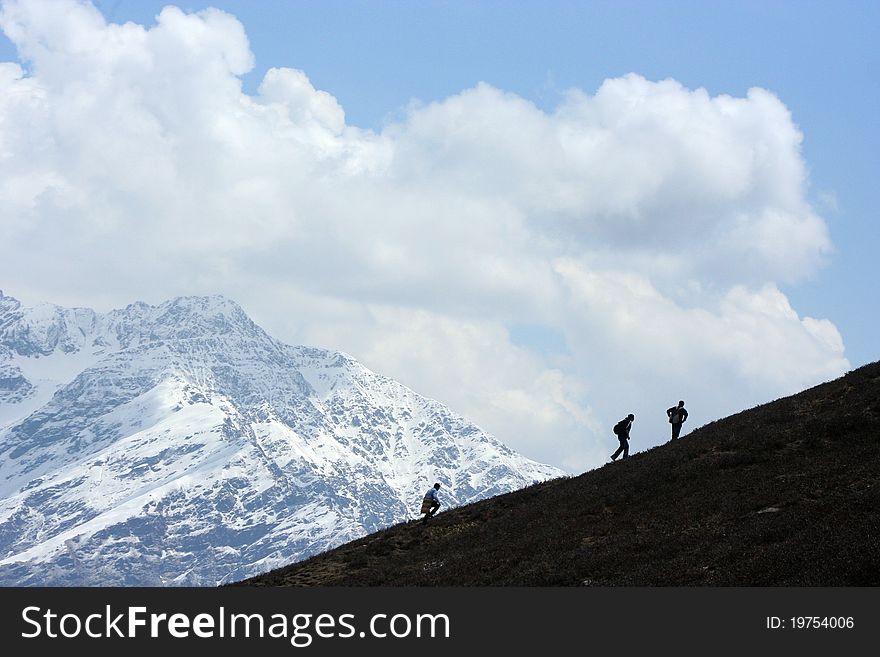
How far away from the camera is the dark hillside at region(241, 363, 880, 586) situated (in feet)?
64.5

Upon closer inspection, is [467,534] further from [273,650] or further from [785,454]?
[273,650]

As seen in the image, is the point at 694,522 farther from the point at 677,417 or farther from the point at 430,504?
the point at 677,417

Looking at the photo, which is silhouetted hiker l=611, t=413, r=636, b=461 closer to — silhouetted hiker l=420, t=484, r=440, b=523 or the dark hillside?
the dark hillside

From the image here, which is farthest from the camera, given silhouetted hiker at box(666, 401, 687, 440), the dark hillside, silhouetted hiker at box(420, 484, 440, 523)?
silhouetted hiker at box(666, 401, 687, 440)

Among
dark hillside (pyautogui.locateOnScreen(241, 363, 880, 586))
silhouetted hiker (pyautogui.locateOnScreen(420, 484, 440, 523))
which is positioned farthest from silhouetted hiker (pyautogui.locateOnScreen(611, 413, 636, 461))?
silhouetted hiker (pyautogui.locateOnScreen(420, 484, 440, 523))

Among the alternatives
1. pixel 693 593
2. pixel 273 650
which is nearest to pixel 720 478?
pixel 693 593

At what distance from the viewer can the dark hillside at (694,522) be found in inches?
774

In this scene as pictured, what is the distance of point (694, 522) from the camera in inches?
968

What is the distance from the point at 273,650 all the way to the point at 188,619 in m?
2.26

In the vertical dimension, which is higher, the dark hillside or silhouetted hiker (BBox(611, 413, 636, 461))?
silhouetted hiker (BBox(611, 413, 636, 461))

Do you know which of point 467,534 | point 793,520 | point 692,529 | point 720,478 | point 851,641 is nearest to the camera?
point 851,641

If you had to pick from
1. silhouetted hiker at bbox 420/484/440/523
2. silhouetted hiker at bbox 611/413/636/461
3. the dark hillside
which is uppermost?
silhouetted hiker at bbox 611/413/636/461

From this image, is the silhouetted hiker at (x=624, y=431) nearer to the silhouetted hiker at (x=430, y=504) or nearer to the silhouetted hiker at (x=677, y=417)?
the silhouetted hiker at (x=677, y=417)

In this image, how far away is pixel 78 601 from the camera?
63.6ft
